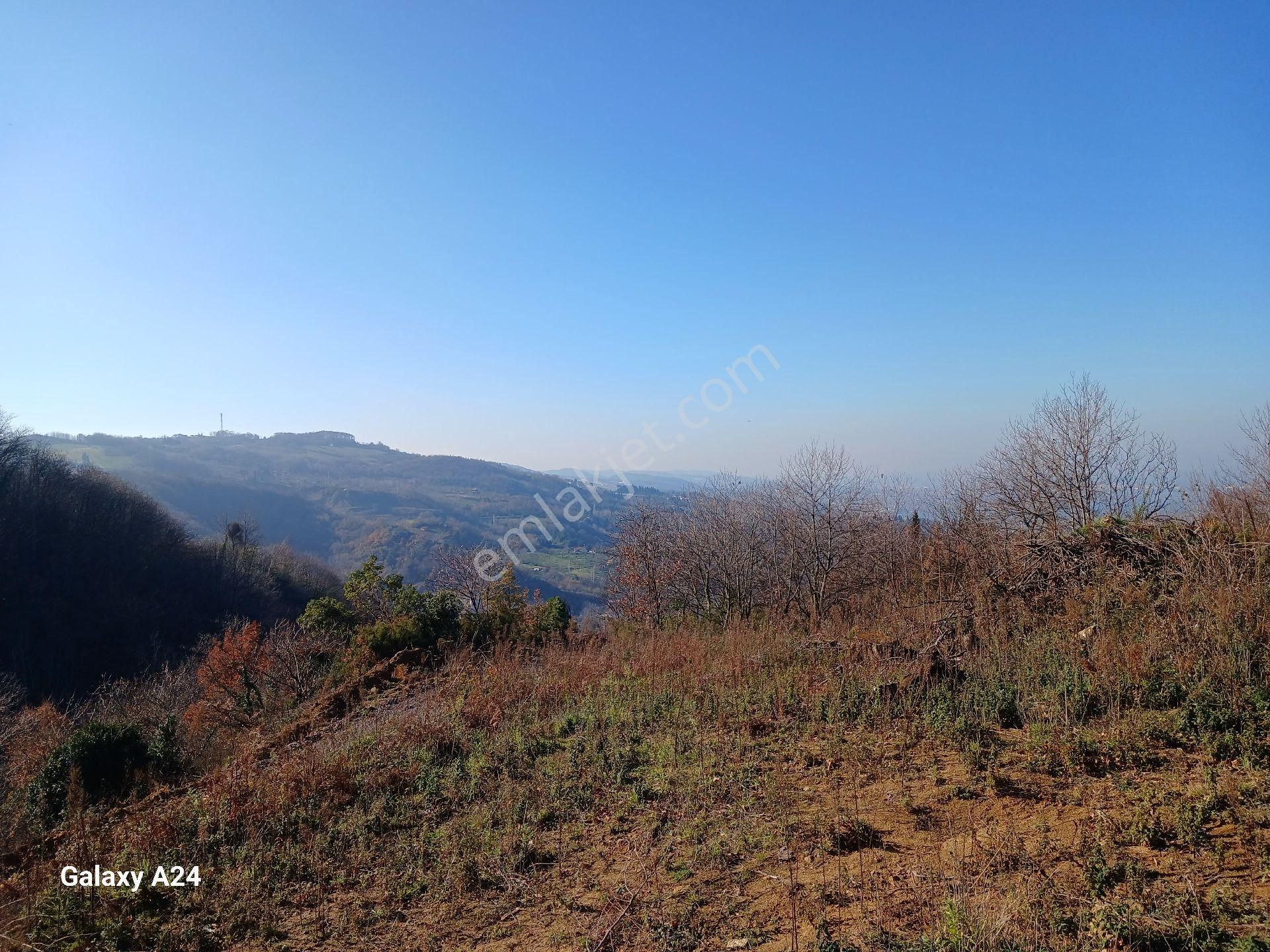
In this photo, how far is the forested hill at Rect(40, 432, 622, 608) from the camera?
7731 cm

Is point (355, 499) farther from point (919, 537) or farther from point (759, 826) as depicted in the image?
point (759, 826)

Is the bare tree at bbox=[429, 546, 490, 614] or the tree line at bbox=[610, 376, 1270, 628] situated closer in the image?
the tree line at bbox=[610, 376, 1270, 628]

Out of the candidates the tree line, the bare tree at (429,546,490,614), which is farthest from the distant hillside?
the tree line

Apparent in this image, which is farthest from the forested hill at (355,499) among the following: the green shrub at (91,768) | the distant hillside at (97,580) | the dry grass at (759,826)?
the dry grass at (759,826)

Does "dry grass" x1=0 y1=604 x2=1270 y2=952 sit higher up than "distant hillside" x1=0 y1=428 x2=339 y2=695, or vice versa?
"dry grass" x1=0 y1=604 x2=1270 y2=952

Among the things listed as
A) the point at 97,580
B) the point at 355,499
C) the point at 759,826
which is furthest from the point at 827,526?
the point at 355,499

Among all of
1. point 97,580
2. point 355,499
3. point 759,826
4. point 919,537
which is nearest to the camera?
point 759,826

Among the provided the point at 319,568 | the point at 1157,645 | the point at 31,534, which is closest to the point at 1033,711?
the point at 1157,645

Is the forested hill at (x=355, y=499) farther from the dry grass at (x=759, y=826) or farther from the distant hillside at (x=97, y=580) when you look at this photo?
the dry grass at (x=759, y=826)

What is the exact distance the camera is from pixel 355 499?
115125 millimetres

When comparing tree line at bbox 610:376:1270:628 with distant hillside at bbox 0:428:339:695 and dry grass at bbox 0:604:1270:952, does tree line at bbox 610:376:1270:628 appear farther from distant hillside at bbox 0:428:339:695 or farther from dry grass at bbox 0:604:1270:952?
distant hillside at bbox 0:428:339:695

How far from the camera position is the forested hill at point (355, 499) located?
7731 centimetres

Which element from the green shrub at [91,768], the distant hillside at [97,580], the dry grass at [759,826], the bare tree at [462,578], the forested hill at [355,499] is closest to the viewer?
the dry grass at [759,826]

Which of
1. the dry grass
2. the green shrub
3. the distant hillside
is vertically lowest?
the distant hillside
